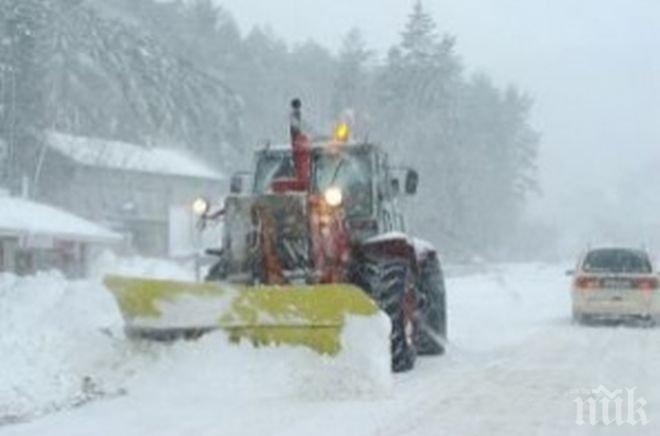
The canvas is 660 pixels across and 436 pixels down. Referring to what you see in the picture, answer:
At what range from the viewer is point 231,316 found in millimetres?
12234

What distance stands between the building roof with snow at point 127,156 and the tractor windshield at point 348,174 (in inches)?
1770

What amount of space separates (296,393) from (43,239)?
3272cm

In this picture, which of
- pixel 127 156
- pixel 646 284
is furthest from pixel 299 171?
pixel 127 156

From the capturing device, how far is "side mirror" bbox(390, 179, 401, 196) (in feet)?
53.5

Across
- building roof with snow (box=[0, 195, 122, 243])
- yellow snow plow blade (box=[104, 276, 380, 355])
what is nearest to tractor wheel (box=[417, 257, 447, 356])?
yellow snow plow blade (box=[104, 276, 380, 355])

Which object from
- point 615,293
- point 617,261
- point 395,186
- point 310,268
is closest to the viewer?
point 310,268

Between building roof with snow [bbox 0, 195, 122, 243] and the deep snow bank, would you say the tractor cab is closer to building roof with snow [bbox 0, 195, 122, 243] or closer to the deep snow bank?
the deep snow bank

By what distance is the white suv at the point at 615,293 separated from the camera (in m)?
23.1

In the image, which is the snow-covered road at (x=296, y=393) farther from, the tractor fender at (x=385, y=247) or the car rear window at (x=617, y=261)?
the car rear window at (x=617, y=261)

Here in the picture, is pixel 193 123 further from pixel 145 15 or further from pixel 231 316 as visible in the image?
pixel 231 316

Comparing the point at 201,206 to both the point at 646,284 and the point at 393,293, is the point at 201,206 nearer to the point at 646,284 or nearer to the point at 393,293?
the point at 393,293

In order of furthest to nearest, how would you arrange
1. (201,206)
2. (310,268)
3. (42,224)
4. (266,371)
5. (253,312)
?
(42,224) < (201,206) < (310,268) < (253,312) < (266,371)

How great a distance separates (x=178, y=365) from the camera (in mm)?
11961

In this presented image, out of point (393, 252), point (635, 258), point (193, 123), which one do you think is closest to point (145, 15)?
point (193, 123)
